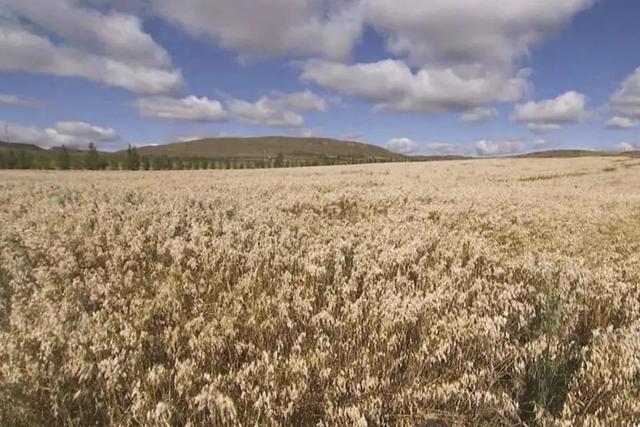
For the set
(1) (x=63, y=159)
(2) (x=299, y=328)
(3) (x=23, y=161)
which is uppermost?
(1) (x=63, y=159)

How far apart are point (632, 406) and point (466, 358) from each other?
997mm

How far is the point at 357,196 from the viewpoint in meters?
13.2

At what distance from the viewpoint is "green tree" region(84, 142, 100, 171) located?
345 feet

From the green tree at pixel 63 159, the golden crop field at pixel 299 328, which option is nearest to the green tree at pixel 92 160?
the green tree at pixel 63 159

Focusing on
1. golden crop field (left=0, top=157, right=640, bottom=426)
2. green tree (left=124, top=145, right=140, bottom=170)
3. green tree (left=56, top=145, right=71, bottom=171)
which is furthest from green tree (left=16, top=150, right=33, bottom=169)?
golden crop field (left=0, top=157, right=640, bottom=426)

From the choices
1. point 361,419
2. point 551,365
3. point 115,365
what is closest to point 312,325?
point 361,419

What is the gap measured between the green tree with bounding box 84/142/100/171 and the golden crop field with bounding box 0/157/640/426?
112 metres

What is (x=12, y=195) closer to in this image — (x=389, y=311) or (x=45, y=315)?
(x=45, y=315)

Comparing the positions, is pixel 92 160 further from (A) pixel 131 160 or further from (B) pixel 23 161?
(B) pixel 23 161

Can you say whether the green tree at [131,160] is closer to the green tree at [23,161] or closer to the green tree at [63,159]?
the green tree at [63,159]

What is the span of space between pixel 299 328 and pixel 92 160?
117 m

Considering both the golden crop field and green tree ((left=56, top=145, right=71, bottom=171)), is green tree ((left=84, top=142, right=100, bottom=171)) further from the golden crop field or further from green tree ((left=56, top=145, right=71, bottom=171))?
the golden crop field

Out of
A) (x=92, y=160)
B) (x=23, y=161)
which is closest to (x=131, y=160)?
(x=92, y=160)

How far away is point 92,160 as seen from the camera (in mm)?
105625
